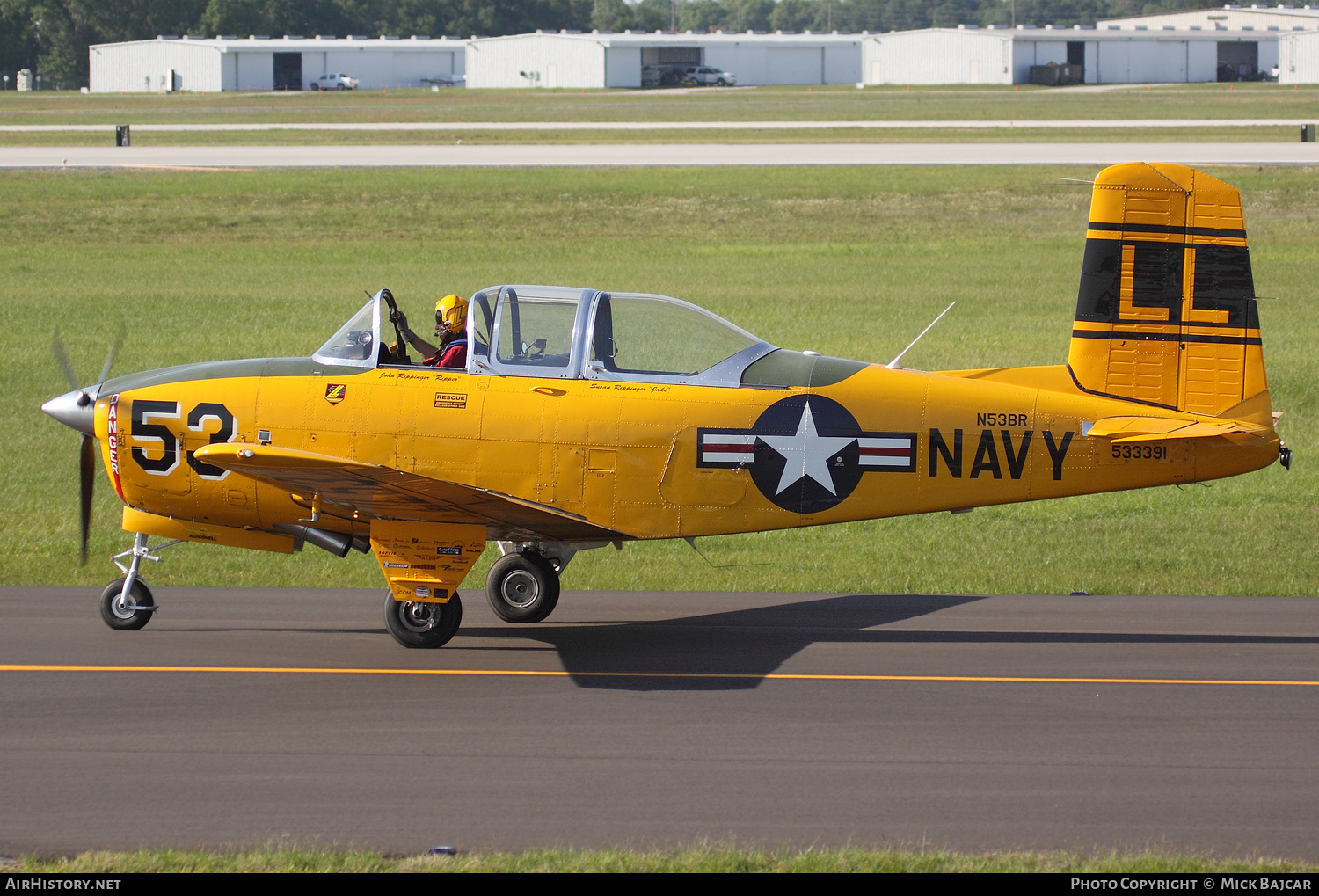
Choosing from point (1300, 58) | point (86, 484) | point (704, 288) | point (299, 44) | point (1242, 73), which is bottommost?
point (86, 484)

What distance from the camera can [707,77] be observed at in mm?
101625

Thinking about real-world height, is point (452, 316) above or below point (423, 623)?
above

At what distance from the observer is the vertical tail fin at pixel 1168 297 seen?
8883 millimetres

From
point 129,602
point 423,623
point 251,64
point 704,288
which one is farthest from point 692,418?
point 251,64

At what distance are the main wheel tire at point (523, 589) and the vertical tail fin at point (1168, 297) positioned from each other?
3981mm

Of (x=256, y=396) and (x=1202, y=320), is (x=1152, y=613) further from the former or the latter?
(x=256, y=396)

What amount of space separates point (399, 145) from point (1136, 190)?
44114 millimetres

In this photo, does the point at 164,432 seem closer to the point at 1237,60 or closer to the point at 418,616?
the point at 418,616

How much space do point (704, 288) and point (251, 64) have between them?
3314 inches

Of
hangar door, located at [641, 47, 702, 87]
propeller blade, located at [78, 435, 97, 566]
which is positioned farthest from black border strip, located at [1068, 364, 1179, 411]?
hangar door, located at [641, 47, 702, 87]

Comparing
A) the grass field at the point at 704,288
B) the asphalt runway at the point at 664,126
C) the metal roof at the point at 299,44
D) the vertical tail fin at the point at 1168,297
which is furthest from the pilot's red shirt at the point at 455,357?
the metal roof at the point at 299,44

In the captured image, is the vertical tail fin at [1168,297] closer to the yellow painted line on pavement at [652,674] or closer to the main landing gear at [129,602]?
the yellow painted line on pavement at [652,674]

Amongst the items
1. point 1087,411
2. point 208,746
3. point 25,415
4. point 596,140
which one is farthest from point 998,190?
point 208,746
